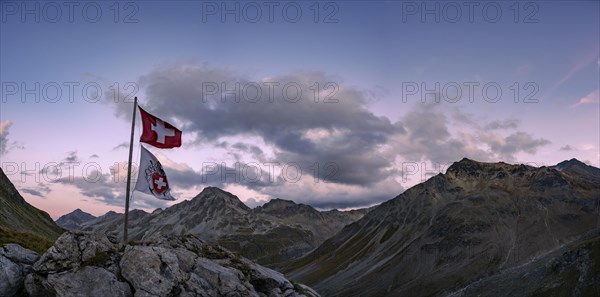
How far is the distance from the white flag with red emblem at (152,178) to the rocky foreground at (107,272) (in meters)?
3.85

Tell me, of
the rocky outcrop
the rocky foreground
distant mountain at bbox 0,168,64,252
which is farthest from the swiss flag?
the rocky outcrop

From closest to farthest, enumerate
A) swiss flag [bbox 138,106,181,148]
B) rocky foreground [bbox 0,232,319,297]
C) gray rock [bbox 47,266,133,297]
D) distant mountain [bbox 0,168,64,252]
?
gray rock [bbox 47,266,133,297] → rocky foreground [bbox 0,232,319,297] → distant mountain [bbox 0,168,64,252] → swiss flag [bbox 138,106,181,148]

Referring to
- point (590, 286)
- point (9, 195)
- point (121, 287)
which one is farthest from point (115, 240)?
point (590, 286)

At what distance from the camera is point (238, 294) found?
2119cm

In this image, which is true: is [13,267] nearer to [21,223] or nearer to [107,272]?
[107,272]

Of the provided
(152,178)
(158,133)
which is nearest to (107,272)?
(152,178)

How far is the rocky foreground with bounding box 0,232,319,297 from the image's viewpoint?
18.4 metres

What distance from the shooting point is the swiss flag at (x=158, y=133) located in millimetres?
25805

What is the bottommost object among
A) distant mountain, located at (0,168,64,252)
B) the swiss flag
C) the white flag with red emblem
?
distant mountain, located at (0,168,64,252)

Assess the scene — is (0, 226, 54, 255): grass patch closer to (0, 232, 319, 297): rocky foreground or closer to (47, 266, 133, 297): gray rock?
(0, 232, 319, 297): rocky foreground

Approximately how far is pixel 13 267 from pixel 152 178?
854 centimetres

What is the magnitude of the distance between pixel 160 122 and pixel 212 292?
38.7ft

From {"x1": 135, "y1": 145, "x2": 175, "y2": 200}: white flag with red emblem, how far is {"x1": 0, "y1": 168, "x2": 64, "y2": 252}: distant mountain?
6.22 metres

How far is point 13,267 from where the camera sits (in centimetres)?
1878
